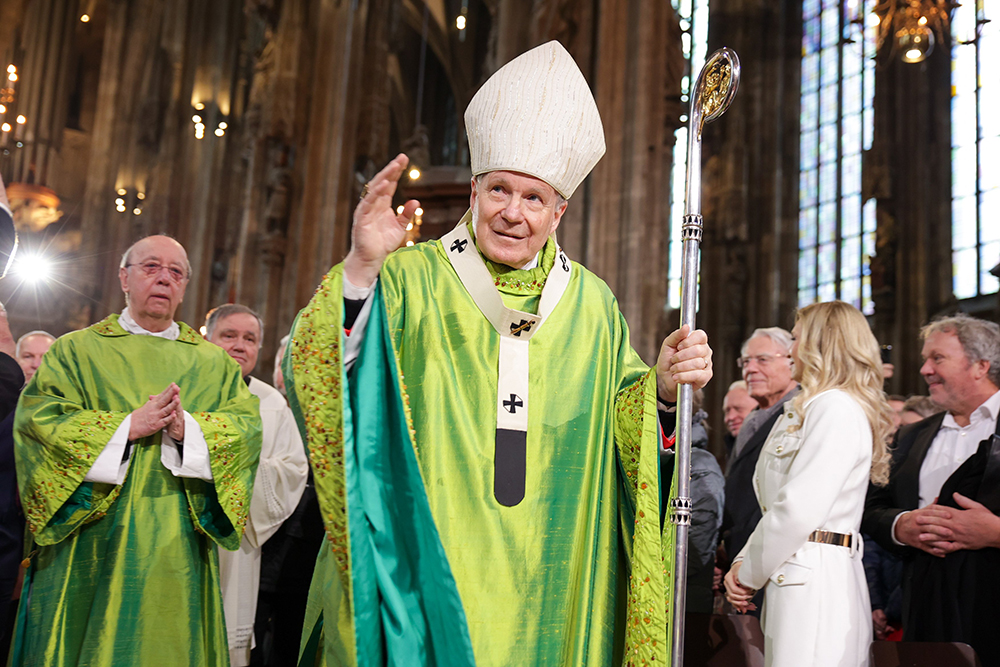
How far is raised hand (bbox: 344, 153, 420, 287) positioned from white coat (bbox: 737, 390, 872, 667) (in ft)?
5.42

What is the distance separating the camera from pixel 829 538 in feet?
10.3

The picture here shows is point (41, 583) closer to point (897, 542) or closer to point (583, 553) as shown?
point (583, 553)

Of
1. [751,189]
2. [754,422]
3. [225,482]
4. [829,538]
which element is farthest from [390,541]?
[751,189]

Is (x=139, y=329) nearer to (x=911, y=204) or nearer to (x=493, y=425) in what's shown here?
(x=493, y=425)

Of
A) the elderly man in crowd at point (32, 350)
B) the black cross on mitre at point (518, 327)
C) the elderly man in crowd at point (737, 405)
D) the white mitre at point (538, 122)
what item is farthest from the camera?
the elderly man in crowd at point (737, 405)

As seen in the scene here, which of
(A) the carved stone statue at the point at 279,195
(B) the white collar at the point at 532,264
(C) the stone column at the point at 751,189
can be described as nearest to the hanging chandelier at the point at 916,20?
(B) the white collar at the point at 532,264

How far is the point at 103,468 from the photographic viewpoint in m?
3.34

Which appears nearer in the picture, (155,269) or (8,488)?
(8,488)

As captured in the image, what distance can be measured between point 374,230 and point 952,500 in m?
2.64

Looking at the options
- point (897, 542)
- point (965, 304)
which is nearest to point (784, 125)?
point (965, 304)

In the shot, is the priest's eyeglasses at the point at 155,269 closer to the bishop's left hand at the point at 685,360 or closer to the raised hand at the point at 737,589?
the bishop's left hand at the point at 685,360

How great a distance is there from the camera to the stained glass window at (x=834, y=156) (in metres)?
16.4

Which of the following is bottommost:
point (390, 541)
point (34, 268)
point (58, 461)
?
point (390, 541)

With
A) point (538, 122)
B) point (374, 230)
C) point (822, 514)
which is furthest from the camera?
point (822, 514)
